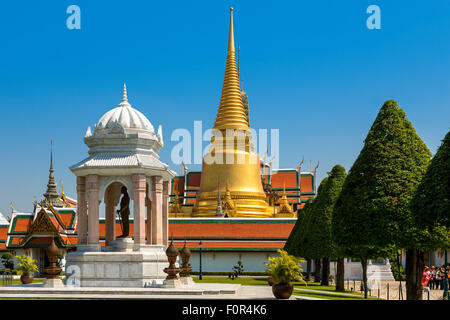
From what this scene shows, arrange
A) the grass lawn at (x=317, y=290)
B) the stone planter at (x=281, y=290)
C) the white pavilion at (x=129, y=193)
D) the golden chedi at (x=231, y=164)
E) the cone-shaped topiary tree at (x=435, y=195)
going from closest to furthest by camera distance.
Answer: the cone-shaped topiary tree at (x=435, y=195) < the stone planter at (x=281, y=290) < the white pavilion at (x=129, y=193) < the grass lawn at (x=317, y=290) < the golden chedi at (x=231, y=164)

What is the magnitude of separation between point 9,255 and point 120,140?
31312mm

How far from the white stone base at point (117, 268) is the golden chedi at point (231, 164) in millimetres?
41723

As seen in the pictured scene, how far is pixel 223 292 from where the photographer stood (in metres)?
25.1

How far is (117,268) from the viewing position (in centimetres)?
2794

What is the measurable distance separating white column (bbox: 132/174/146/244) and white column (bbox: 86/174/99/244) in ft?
6.28

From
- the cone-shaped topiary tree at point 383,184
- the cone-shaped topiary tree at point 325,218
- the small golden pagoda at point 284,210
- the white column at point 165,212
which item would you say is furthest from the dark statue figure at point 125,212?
the small golden pagoda at point 284,210

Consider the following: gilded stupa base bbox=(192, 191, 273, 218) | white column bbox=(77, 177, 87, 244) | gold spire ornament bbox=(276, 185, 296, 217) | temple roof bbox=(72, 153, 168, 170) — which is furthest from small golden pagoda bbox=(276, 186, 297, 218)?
white column bbox=(77, 177, 87, 244)

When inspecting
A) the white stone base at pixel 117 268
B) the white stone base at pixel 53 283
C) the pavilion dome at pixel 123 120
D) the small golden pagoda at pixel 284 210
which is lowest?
the white stone base at pixel 53 283

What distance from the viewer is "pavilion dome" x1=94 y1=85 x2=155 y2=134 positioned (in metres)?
30.2

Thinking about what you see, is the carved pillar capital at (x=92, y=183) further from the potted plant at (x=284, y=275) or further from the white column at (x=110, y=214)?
the potted plant at (x=284, y=275)

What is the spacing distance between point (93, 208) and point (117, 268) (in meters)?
3.20

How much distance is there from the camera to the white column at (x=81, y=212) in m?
29.2
